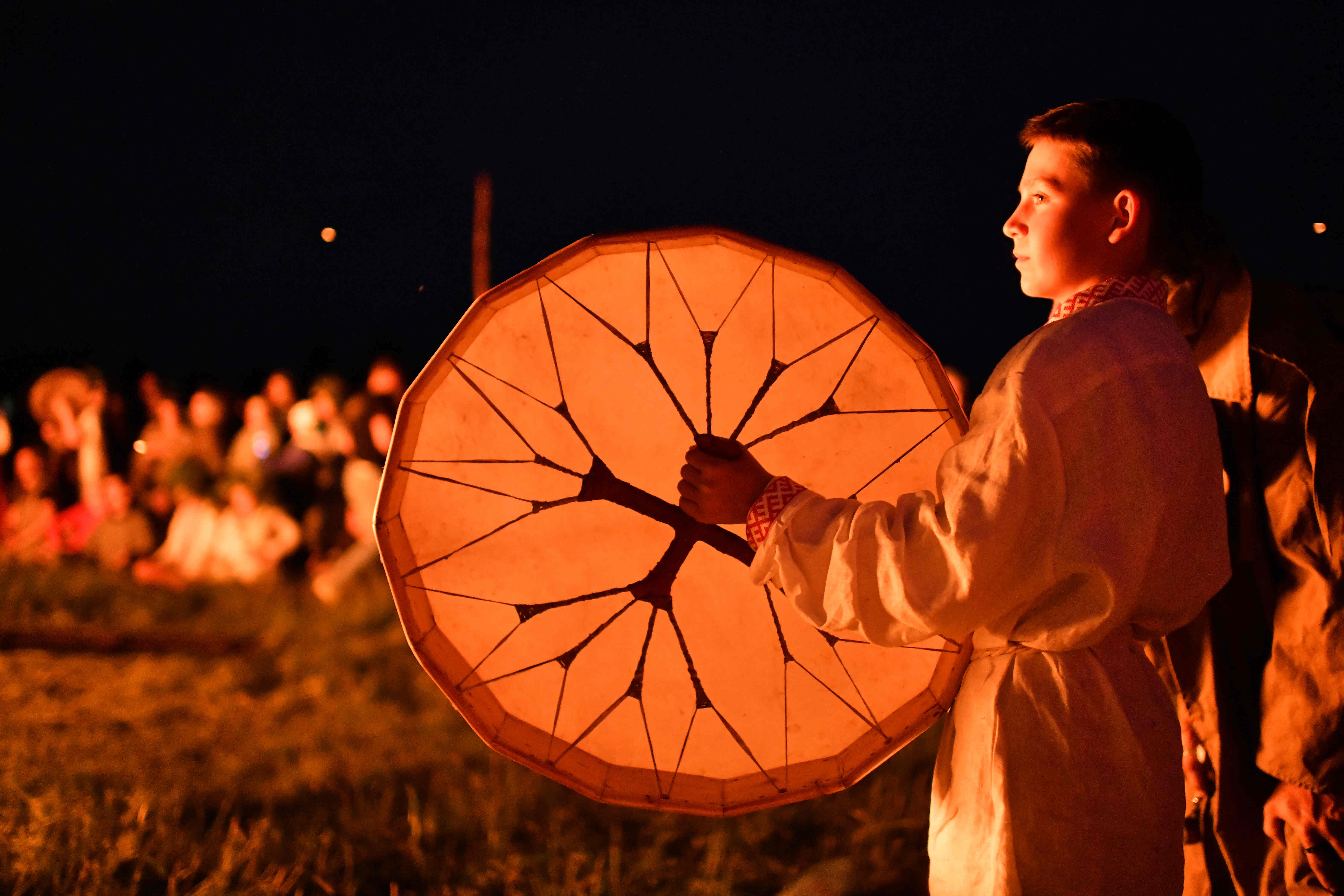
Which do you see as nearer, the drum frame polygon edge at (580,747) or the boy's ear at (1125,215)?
the boy's ear at (1125,215)

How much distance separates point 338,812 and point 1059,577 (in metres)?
2.55

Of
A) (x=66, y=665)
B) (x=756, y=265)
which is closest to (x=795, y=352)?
(x=756, y=265)

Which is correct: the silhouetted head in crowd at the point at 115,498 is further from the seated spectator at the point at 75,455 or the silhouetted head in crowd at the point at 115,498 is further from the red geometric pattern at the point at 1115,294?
the red geometric pattern at the point at 1115,294

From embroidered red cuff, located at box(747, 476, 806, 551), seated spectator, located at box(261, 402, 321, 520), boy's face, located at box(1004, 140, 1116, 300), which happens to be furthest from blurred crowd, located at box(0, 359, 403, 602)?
boy's face, located at box(1004, 140, 1116, 300)

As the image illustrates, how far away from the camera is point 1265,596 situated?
1.46m

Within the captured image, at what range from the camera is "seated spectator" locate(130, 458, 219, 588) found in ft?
20.6

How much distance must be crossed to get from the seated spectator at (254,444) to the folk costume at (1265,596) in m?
6.01

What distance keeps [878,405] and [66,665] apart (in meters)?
4.49

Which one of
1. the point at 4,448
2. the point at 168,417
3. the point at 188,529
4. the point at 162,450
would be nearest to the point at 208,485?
the point at 188,529

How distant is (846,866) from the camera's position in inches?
97.1

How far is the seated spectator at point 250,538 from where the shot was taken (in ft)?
19.9

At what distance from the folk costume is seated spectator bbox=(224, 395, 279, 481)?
19.7ft

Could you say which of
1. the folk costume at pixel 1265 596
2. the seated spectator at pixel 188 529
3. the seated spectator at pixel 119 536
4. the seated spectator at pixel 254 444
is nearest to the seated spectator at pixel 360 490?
the seated spectator at pixel 254 444

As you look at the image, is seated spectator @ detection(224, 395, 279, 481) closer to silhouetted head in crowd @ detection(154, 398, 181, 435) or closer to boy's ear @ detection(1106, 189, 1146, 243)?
silhouetted head in crowd @ detection(154, 398, 181, 435)
